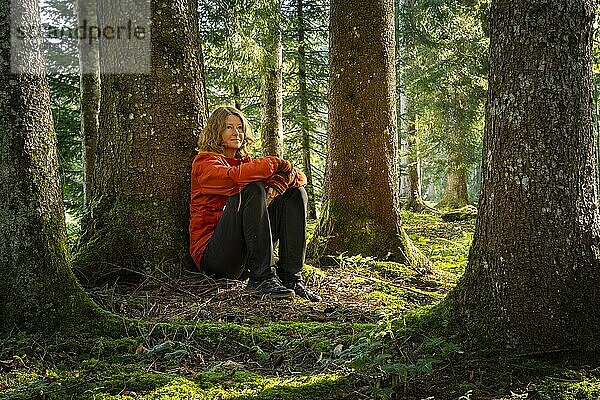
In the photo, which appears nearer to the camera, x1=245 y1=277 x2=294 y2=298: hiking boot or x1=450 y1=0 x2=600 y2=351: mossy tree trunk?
x1=450 y1=0 x2=600 y2=351: mossy tree trunk

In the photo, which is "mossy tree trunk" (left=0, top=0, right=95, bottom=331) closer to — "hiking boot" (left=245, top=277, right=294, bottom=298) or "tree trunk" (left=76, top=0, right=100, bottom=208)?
"hiking boot" (left=245, top=277, right=294, bottom=298)

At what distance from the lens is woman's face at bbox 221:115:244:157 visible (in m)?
5.36

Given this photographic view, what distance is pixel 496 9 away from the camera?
3285mm

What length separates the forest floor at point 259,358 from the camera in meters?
2.95

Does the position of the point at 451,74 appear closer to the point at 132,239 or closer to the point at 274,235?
the point at 274,235

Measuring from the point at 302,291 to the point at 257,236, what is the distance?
2.18ft

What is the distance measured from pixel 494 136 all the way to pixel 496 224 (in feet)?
1.55

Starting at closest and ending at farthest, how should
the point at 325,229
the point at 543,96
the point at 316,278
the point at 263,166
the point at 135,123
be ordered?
the point at 543,96
the point at 263,166
the point at 135,123
the point at 316,278
the point at 325,229

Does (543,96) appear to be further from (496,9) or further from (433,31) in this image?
(433,31)

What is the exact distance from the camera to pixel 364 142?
22.9 feet

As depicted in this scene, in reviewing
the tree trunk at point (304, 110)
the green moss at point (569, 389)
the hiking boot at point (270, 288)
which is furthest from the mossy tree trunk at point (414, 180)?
the green moss at point (569, 389)

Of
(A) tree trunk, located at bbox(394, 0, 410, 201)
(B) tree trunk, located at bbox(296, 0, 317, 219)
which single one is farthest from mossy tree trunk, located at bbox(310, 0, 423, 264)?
(A) tree trunk, located at bbox(394, 0, 410, 201)

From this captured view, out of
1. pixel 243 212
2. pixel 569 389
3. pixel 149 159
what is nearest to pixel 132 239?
pixel 149 159

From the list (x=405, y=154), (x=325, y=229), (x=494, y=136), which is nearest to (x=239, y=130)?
(x=325, y=229)
